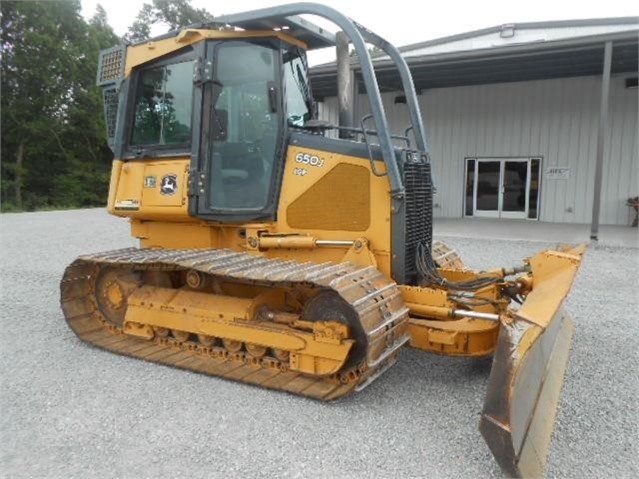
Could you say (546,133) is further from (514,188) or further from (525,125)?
(514,188)

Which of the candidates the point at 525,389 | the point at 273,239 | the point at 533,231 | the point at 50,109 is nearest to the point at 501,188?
the point at 533,231

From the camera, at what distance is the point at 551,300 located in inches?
119

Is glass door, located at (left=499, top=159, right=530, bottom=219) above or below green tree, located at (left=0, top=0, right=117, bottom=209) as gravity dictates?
below

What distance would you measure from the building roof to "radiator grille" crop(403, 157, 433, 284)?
8.13m

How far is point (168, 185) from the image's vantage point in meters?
4.47

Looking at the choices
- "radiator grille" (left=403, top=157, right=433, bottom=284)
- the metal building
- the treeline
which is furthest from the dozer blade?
the treeline

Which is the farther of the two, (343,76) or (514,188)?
(514,188)

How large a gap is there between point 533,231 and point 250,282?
430 inches

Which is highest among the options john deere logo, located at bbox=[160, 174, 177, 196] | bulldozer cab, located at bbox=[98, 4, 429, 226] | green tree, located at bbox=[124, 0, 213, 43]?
green tree, located at bbox=[124, 0, 213, 43]

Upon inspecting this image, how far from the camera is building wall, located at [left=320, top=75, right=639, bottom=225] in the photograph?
1495cm

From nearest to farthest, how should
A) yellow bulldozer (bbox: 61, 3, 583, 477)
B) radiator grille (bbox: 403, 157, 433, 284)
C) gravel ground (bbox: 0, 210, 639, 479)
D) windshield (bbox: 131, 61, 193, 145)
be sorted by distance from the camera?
gravel ground (bbox: 0, 210, 639, 479) < yellow bulldozer (bbox: 61, 3, 583, 477) < radiator grille (bbox: 403, 157, 433, 284) < windshield (bbox: 131, 61, 193, 145)

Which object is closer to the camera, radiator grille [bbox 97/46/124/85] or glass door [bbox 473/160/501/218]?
radiator grille [bbox 97/46/124/85]

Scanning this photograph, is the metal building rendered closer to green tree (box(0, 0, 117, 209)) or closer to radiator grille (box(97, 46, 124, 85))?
radiator grille (box(97, 46, 124, 85))

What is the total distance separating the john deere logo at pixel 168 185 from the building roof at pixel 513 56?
819 centimetres
